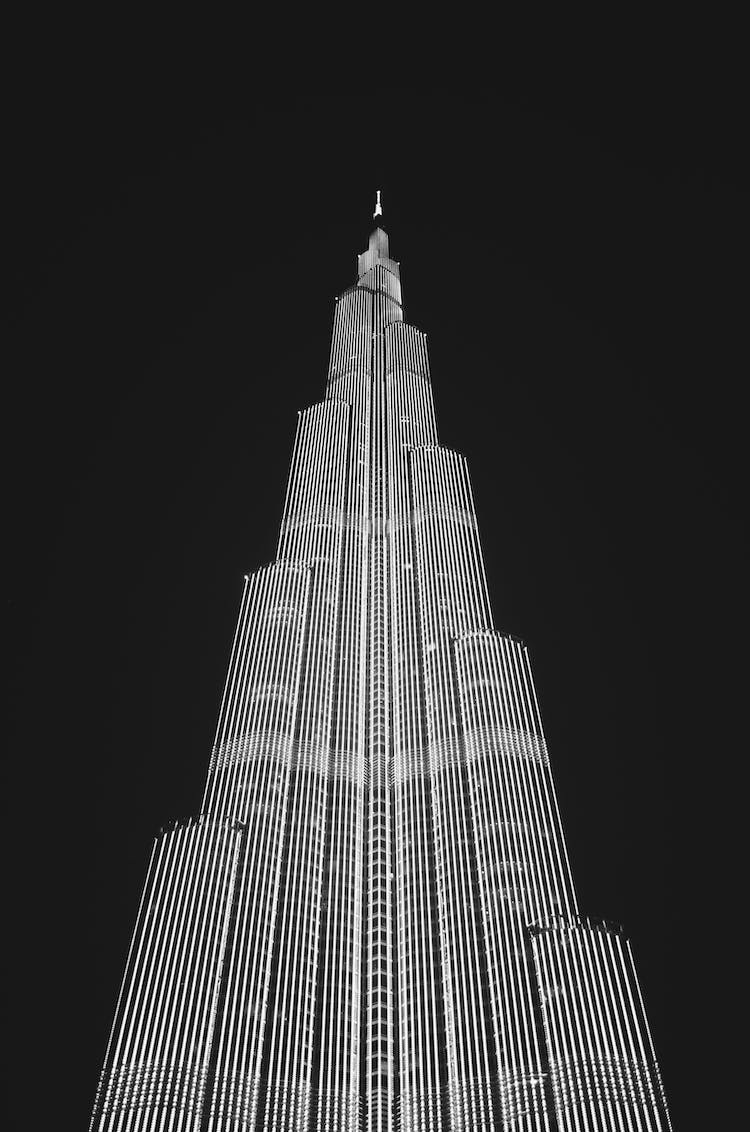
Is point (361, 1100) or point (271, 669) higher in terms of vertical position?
point (271, 669)

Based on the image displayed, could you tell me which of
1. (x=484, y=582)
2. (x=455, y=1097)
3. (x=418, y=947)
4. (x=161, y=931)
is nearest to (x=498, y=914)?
(x=418, y=947)

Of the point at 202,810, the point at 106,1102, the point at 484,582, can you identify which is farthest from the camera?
the point at 484,582

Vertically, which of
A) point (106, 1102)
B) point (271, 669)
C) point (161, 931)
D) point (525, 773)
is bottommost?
point (106, 1102)

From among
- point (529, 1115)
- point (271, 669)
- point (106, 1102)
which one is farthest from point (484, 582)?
point (106, 1102)

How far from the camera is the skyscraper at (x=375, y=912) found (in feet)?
351

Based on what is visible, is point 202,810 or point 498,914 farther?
point 202,810

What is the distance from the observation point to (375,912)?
446ft

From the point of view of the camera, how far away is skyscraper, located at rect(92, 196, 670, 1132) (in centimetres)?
10694

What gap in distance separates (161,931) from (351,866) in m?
31.8

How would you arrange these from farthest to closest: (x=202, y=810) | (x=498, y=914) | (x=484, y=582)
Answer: (x=484, y=582) → (x=202, y=810) → (x=498, y=914)

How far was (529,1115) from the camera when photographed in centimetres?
10531

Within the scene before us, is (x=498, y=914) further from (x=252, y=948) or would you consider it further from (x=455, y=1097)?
(x=252, y=948)

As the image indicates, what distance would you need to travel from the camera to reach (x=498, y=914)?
4934 inches

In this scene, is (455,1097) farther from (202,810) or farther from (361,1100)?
(202,810)
